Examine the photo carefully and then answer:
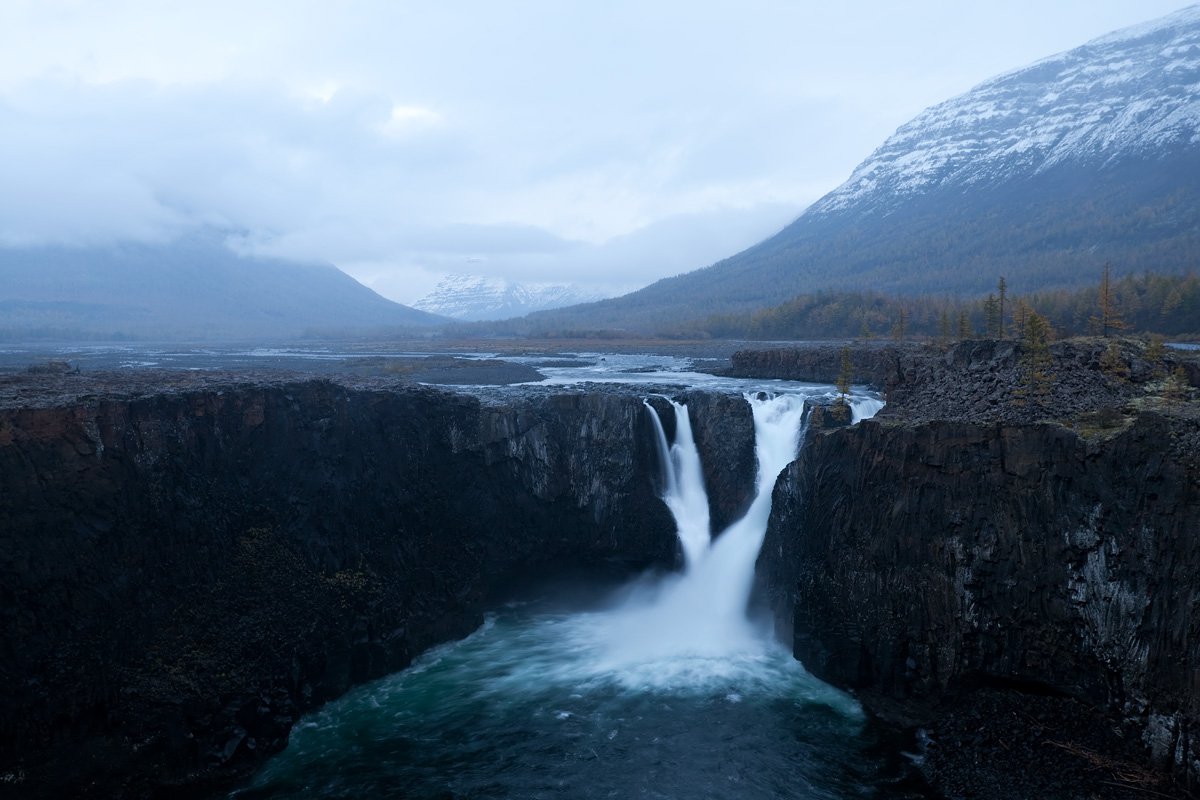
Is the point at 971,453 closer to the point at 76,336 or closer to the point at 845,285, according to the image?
the point at 845,285

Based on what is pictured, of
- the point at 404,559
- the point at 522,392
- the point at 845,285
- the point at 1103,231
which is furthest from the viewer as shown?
the point at 845,285

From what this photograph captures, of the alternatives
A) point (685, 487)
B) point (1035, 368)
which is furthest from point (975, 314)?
point (1035, 368)

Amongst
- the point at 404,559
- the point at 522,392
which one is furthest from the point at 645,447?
the point at 404,559

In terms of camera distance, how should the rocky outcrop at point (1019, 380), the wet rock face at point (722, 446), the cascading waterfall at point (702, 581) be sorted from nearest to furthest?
the rocky outcrop at point (1019, 380), the cascading waterfall at point (702, 581), the wet rock face at point (722, 446)

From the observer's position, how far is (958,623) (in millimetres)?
29328

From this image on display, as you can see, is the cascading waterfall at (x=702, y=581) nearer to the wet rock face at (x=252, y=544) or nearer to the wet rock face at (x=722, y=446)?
the wet rock face at (x=722, y=446)

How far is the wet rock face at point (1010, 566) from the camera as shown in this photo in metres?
24.2

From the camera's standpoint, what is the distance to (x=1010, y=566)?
28.4m

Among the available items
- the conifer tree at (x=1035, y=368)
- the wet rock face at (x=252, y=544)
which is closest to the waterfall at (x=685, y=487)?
the wet rock face at (x=252, y=544)

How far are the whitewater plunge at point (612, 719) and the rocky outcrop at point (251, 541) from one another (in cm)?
226

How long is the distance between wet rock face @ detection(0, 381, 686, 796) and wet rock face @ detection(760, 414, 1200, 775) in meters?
12.4

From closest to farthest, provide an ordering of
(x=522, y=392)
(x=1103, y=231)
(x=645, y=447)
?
1. (x=645, y=447)
2. (x=522, y=392)
3. (x=1103, y=231)

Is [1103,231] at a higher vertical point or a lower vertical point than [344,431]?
higher

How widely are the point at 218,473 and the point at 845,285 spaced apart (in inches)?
6973
